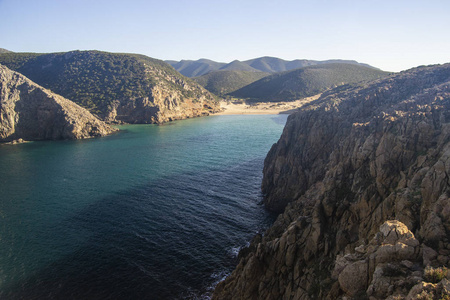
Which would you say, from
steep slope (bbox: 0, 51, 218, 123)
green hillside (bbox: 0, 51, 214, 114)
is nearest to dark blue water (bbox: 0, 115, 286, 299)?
steep slope (bbox: 0, 51, 218, 123)

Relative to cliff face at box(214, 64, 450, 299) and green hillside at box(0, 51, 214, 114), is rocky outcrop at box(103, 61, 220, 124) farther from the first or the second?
cliff face at box(214, 64, 450, 299)

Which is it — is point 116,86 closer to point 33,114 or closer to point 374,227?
point 33,114

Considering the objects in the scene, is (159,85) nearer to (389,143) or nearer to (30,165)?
(30,165)

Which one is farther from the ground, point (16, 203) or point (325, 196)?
point (325, 196)

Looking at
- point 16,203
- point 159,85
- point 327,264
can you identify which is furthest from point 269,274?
point 159,85

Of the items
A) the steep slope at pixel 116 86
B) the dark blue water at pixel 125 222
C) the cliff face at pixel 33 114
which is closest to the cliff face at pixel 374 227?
the dark blue water at pixel 125 222

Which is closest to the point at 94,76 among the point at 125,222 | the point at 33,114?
the point at 33,114

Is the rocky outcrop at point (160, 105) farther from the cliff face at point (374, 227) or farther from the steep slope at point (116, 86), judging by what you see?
the cliff face at point (374, 227)
